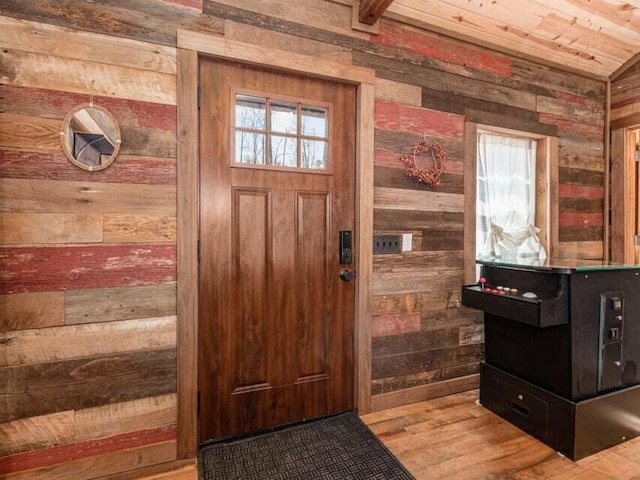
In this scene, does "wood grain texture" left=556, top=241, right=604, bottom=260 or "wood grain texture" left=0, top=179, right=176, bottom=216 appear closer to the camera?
"wood grain texture" left=0, top=179, right=176, bottom=216

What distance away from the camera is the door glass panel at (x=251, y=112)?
6.86 feet

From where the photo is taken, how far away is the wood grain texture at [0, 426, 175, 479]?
65.4 inches

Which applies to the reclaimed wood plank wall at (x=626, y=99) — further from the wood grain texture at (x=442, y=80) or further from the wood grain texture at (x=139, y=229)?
the wood grain texture at (x=139, y=229)

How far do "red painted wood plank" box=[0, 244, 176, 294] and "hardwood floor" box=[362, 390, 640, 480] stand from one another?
64.4 inches

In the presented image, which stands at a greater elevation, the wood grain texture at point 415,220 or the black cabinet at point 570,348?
the wood grain texture at point 415,220

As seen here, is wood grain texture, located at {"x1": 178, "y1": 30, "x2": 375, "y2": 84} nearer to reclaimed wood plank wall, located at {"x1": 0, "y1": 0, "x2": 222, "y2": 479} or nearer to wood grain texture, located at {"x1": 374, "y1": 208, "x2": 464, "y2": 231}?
reclaimed wood plank wall, located at {"x1": 0, "y1": 0, "x2": 222, "y2": 479}

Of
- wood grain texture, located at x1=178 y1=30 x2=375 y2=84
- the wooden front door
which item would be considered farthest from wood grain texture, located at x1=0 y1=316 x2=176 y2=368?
wood grain texture, located at x1=178 y1=30 x2=375 y2=84

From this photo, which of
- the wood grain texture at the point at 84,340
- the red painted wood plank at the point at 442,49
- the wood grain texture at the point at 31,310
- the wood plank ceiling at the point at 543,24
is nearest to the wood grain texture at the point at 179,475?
the wood grain texture at the point at 84,340

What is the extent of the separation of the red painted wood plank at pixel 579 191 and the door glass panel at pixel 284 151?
2443 millimetres

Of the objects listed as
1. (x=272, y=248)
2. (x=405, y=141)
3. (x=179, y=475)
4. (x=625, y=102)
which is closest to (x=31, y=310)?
(x=179, y=475)

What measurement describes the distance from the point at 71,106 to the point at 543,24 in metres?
3.19

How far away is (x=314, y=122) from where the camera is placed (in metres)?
2.26

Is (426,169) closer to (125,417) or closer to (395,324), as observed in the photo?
(395,324)

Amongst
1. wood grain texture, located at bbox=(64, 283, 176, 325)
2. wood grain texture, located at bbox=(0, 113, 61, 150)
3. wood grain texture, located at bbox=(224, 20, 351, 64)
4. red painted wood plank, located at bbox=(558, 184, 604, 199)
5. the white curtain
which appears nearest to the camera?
wood grain texture, located at bbox=(0, 113, 61, 150)
